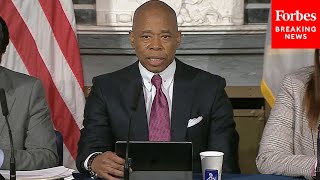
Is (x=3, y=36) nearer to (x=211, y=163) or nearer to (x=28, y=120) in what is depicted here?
(x=28, y=120)

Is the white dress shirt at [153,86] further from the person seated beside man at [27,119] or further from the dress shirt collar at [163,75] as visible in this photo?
the person seated beside man at [27,119]

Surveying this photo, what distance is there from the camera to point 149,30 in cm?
275

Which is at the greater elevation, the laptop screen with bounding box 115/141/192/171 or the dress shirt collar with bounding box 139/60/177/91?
the dress shirt collar with bounding box 139/60/177/91

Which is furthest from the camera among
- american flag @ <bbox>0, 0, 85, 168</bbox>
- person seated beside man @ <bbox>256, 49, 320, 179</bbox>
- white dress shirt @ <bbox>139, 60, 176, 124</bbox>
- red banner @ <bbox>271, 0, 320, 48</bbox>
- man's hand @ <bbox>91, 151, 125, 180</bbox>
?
american flag @ <bbox>0, 0, 85, 168</bbox>

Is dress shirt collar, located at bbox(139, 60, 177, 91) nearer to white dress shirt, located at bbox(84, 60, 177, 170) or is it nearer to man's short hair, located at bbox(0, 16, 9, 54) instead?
white dress shirt, located at bbox(84, 60, 177, 170)

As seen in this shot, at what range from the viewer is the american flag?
3.47 m

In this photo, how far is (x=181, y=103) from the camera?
282cm

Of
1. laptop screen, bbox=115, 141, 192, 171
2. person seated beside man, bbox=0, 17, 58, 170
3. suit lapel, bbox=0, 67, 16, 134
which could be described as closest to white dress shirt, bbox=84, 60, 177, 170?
person seated beside man, bbox=0, 17, 58, 170

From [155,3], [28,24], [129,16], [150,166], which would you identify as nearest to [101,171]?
[150,166]

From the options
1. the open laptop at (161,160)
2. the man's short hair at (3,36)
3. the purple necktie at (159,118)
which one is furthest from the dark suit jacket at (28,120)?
the open laptop at (161,160)

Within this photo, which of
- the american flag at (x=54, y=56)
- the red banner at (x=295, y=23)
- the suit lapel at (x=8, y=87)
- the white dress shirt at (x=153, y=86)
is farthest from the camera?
the american flag at (x=54, y=56)

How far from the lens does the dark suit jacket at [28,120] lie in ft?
8.56

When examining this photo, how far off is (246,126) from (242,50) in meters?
0.45

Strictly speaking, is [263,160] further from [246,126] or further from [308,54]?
[246,126]
